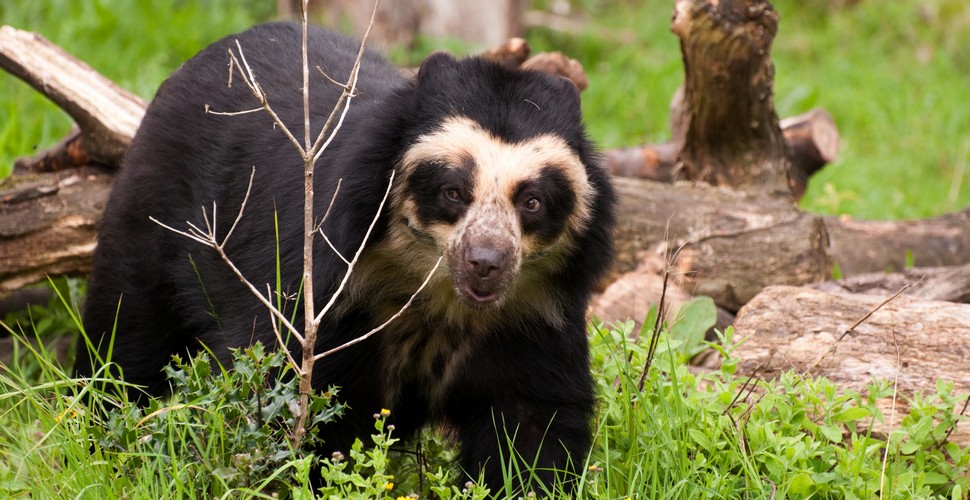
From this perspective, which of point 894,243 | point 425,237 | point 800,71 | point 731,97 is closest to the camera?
point 425,237

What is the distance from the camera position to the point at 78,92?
5.13 metres

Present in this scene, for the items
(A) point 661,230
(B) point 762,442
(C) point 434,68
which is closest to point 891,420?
(B) point 762,442

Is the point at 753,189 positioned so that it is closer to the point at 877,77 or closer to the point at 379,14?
the point at 379,14

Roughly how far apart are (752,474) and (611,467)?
1.43 ft

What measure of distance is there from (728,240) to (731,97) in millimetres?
731

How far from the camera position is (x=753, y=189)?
234 inches

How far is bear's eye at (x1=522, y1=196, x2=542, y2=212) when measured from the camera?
344cm

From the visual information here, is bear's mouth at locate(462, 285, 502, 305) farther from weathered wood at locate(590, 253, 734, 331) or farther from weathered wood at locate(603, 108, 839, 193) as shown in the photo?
weathered wood at locate(603, 108, 839, 193)

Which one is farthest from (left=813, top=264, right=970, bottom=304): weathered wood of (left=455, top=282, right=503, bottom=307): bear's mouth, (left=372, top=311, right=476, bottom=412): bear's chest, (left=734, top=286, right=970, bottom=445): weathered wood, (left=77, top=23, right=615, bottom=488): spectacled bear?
(left=455, top=282, right=503, bottom=307): bear's mouth

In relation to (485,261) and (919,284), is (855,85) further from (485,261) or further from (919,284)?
(485,261)

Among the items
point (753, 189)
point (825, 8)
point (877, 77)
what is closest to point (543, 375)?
point (753, 189)

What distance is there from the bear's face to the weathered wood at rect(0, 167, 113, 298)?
6.97 ft

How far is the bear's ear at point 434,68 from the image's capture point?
356cm

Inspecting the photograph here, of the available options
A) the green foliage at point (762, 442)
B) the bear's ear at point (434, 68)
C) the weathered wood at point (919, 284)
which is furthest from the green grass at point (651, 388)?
the bear's ear at point (434, 68)
